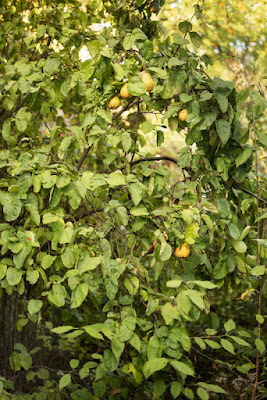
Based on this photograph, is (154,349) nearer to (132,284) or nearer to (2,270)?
(132,284)

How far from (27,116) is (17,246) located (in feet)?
1.96

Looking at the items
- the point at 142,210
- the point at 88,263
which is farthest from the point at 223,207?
the point at 88,263

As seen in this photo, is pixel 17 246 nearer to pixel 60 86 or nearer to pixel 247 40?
pixel 60 86

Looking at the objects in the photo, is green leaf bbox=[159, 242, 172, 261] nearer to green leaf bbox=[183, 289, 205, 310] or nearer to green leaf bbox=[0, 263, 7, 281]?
green leaf bbox=[183, 289, 205, 310]

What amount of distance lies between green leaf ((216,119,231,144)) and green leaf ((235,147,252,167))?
0.08 metres

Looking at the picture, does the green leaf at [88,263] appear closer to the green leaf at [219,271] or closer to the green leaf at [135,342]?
the green leaf at [135,342]

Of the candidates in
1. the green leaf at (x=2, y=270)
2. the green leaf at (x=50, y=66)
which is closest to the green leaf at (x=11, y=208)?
the green leaf at (x=2, y=270)

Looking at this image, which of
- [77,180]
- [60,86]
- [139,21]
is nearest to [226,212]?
[77,180]

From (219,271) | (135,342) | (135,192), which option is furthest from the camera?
(219,271)

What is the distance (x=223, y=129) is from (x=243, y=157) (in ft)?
0.37

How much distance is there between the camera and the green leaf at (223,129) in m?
1.56

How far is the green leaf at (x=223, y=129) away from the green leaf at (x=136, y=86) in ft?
0.90

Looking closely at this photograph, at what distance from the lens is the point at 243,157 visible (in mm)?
1587

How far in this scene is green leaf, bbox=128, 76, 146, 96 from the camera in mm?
1498
